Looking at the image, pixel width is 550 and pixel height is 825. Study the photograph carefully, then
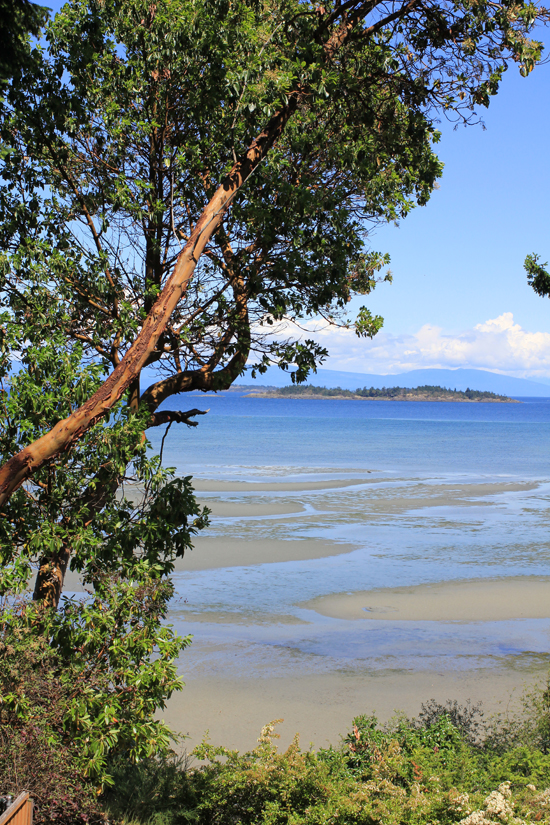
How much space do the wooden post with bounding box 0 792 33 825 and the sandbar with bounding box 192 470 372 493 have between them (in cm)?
2633

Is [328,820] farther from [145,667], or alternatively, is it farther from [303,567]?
[303,567]

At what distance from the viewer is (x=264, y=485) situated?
33688 mm

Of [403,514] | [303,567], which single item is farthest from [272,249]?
[403,514]

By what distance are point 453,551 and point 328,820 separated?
617 inches

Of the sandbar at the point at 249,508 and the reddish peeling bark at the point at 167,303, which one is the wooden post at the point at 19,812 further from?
the sandbar at the point at 249,508

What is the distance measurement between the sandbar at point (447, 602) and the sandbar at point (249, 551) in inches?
143

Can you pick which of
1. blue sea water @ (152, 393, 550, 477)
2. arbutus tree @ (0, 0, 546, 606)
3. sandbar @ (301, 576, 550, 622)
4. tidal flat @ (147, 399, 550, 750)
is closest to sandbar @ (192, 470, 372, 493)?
tidal flat @ (147, 399, 550, 750)

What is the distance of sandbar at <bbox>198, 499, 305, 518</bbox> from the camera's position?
25.7 metres

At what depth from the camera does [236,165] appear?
21.0ft

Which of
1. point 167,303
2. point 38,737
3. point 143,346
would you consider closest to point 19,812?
point 38,737

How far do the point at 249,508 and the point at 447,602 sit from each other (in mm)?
12505

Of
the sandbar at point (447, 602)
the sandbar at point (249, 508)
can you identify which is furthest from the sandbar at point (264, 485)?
the sandbar at point (447, 602)

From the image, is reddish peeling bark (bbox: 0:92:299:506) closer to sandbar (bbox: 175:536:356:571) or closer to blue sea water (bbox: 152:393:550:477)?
sandbar (bbox: 175:536:356:571)

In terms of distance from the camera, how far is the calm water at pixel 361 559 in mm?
12086
